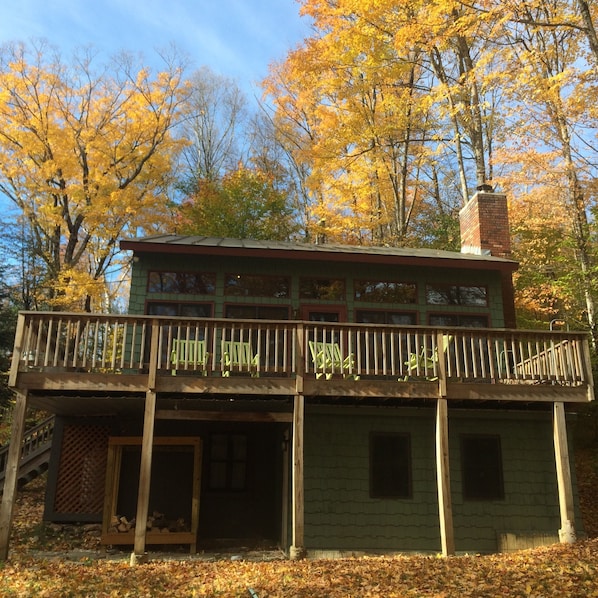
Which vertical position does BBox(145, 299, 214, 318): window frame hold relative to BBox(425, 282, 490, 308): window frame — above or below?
below

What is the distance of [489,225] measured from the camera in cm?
1441

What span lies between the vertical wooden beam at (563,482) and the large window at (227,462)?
21.1 feet

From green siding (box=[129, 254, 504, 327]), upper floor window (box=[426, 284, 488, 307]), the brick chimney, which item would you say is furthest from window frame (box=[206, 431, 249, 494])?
the brick chimney

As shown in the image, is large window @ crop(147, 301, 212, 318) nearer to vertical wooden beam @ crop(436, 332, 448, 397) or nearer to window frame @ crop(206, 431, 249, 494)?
window frame @ crop(206, 431, 249, 494)

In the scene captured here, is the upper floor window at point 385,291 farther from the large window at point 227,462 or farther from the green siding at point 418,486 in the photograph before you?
the large window at point 227,462

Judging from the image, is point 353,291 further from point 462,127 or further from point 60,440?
point 462,127

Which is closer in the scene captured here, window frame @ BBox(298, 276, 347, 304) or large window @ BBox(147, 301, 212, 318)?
large window @ BBox(147, 301, 212, 318)

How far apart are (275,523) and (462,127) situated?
15.8m

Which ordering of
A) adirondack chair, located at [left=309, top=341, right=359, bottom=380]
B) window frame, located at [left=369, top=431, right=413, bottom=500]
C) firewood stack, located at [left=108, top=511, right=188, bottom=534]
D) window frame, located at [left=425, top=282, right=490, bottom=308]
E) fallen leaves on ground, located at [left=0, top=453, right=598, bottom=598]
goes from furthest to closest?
window frame, located at [left=425, top=282, right=490, bottom=308]
firewood stack, located at [left=108, top=511, right=188, bottom=534]
window frame, located at [left=369, top=431, right=413, bottom=500]
adirondack chair, located at [left=309, top=341, right=359, bottom=380]
fallen leaves on ground, located at [left=0, top=453, right=598, bottom=598]

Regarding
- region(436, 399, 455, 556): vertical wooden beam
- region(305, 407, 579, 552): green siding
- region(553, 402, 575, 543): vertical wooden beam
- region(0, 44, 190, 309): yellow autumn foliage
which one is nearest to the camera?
region(436, 399, 455, 556): vertical wooden beam

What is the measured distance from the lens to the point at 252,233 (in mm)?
23391

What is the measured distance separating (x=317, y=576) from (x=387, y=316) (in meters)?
6.62

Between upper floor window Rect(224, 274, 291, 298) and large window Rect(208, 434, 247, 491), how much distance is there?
3251mm

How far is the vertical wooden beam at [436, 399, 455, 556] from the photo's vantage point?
9.47 meters
